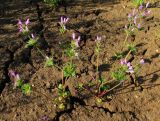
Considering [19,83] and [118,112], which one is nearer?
[19,83]

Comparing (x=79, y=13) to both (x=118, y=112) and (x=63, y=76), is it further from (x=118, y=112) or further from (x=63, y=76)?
(x=118, y=112)

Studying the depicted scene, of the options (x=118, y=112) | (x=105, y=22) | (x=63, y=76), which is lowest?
(x=118, y=112)

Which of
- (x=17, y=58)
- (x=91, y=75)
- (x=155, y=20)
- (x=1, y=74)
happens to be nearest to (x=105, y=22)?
(x=155, y=20)

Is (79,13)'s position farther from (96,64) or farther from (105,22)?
(96,64)

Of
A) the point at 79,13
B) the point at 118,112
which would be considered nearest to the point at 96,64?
the point at 118,112

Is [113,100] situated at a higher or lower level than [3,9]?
lower

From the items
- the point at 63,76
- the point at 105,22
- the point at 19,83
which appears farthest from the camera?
the point at 105,22

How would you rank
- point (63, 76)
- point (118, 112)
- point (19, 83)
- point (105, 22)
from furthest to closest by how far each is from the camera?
1. point (105, 22)
2. point (63, 76)
3. point (118, 112)
4. point (19, 83)
